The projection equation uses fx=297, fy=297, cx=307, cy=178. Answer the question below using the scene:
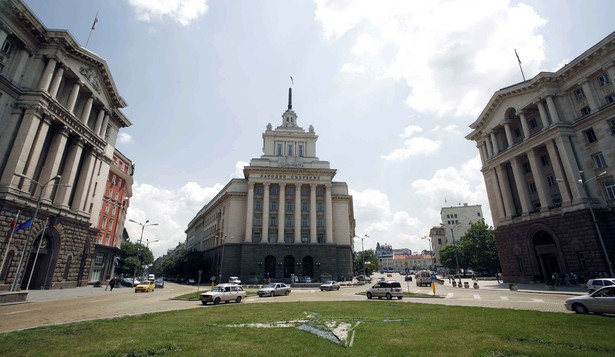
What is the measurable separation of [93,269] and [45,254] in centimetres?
2077

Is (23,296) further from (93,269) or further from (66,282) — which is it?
(93,269)

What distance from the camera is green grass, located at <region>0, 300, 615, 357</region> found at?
857 cm

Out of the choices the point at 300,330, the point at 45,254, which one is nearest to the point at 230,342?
the point at 300,330

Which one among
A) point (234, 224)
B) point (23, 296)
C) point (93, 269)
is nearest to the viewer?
point (23, 296)

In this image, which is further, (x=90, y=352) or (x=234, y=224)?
(x=234, y=224)

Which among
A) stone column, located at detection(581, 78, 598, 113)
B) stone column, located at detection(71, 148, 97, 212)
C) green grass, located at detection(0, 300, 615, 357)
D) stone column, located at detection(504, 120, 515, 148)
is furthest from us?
stone column, located at detection(504, 120, 515, 148)

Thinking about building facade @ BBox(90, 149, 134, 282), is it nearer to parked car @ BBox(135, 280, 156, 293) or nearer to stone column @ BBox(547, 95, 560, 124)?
parked car @ BBox(135, 280, 156, 293)

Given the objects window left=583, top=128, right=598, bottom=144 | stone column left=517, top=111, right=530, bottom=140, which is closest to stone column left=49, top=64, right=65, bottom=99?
stone column left=517, top=111, right=530, bottom=140

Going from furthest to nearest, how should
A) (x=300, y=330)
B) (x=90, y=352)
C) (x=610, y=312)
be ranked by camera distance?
(x=610, y=312) → (x=300, y=330) → (x=90, y=352)

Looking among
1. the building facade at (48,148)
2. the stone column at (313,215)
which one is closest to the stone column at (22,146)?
the building facade at (48,148)

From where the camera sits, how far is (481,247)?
243 ft

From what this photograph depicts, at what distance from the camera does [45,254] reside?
113 ft

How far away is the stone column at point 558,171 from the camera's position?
123 feet

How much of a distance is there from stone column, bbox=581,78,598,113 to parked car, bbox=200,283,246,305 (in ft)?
153
